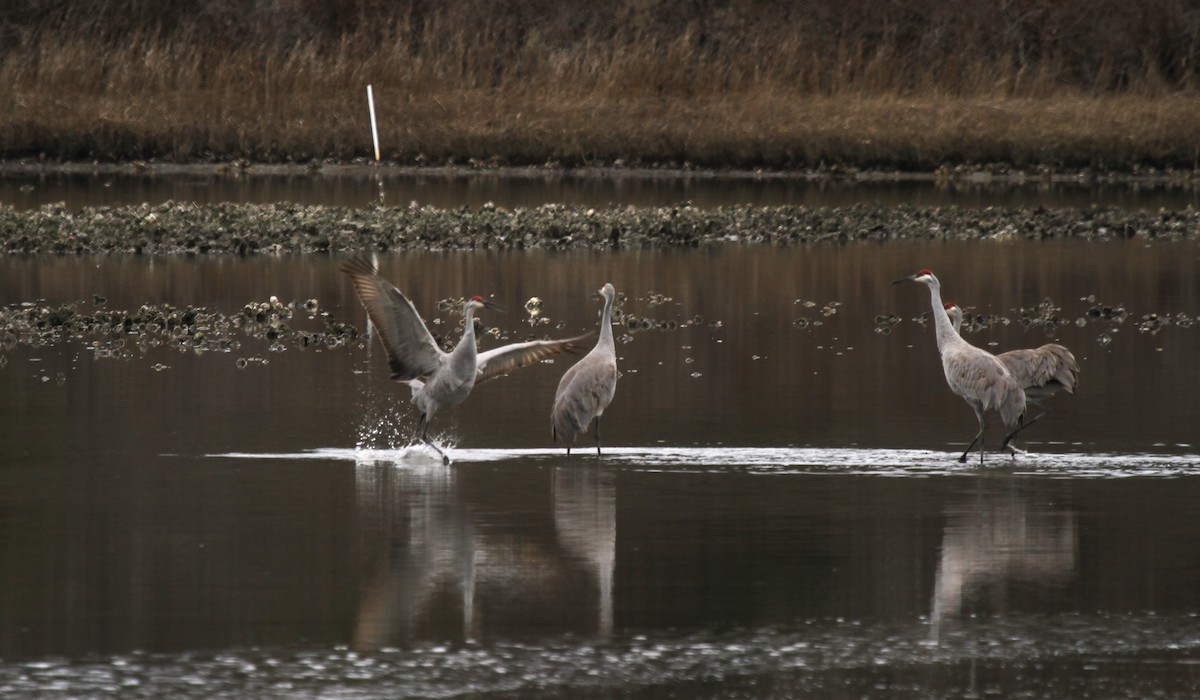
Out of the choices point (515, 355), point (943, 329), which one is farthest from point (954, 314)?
point (515, 355)

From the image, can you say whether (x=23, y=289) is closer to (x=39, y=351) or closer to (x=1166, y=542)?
(x=39, y=351)

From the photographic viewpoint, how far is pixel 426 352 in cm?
1405

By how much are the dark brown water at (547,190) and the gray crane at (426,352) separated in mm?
20413

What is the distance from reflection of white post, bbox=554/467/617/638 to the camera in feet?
32.4

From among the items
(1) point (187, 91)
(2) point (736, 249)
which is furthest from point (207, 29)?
(2) point (736, 249)

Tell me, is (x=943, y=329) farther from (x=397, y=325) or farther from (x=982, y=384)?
(x=397, y=325)

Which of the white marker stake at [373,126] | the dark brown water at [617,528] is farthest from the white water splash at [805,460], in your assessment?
the white marker stake at [373,126]

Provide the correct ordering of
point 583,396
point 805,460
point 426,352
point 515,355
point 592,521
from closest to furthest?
1. point 592,521
2. point 805,460
3. point 583,396
4. point 426,352
5. point 515,355

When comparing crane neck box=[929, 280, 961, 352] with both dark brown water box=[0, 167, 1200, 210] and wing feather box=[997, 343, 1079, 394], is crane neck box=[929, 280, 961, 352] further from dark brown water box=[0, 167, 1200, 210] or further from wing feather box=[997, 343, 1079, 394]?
dark brown water box=[0, 167, 1200, 210]

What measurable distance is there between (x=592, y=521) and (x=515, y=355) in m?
3.00

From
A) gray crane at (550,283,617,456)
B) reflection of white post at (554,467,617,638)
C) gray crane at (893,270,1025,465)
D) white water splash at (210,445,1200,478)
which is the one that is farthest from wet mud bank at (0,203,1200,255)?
reflection of white post at (554,467,617,638)

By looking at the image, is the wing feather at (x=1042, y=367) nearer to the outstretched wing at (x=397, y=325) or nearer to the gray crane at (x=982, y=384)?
the gray crane at (x=982, y=384)

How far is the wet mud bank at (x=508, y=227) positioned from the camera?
28078 mm

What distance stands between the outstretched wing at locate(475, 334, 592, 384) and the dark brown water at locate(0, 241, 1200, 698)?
477 mm
